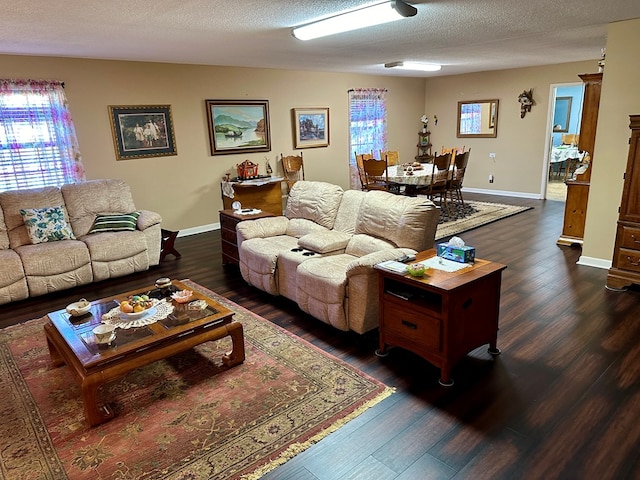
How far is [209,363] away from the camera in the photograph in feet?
9.11

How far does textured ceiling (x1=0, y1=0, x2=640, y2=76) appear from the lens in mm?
2918

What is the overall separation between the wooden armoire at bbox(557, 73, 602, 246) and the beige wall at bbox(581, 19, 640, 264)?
1.36 feet

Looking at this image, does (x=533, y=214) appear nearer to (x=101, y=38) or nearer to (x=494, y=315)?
(x=494, y=315)

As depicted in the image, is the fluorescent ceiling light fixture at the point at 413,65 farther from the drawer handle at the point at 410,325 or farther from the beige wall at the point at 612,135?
the drawer handle at the point at 410,325

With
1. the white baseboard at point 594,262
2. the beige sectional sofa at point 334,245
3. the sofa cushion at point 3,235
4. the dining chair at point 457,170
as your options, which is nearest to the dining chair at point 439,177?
the dining chair at point 457,170

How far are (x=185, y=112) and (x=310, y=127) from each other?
2.19m

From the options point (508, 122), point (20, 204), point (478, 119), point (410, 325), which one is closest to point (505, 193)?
point (508, 122)

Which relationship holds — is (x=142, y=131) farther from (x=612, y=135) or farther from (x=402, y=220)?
(x=612, y=135)

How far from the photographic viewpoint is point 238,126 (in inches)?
251

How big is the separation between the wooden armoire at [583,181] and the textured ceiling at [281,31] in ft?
1.91

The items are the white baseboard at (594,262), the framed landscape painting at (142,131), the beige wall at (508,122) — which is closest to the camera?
the white baseboard at (594,262)

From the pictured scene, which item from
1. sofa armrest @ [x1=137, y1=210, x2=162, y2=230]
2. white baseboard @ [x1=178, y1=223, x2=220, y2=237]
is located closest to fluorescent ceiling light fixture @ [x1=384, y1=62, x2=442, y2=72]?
white baseboard @ [x1=178, y1=223, x2=220, y2=237]

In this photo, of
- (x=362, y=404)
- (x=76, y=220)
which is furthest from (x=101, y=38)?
(x=362, y=404)

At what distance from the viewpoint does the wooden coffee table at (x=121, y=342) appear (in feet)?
7.15
